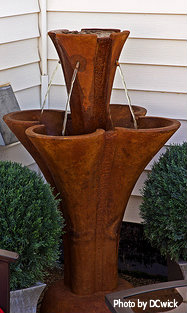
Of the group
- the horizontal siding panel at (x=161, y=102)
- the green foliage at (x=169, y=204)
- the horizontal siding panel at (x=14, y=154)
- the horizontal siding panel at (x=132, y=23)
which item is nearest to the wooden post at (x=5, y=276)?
the green foliage at (x=169, y=204)

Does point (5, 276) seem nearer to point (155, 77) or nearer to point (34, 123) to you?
point (34, 123)

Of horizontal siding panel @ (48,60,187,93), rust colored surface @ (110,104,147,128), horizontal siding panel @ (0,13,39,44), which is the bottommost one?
rust colored surface @ (110,104,147,128)

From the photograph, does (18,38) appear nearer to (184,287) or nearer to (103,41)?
(103,41)

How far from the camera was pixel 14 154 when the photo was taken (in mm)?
3396

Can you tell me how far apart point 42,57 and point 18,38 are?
0.95 ft

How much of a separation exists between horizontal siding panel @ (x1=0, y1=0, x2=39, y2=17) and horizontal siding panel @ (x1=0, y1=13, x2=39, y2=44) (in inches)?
1.1

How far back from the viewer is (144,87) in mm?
3398

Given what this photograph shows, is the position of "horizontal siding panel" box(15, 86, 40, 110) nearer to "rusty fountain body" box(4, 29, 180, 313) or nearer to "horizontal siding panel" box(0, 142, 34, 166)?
"horizontal siding panel" box(0, 142, 34, 166)

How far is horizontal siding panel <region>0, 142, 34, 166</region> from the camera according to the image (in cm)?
328

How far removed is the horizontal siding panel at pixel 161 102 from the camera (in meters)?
3.36

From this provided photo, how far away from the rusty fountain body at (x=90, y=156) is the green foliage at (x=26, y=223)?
0.13 metres

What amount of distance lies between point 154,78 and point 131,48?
22 cm

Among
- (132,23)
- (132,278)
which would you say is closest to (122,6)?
(132,23)

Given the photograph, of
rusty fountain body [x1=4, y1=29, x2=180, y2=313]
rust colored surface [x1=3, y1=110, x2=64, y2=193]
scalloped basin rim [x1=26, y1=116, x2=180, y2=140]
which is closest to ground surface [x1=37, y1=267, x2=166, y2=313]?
rusty fountain body [x1=4, y1=29, x2=180, y2=313]
